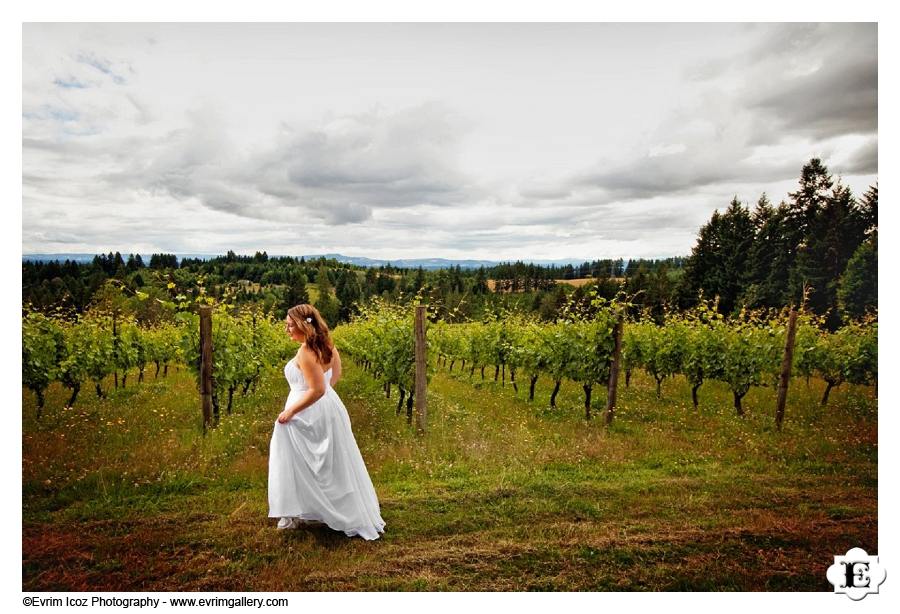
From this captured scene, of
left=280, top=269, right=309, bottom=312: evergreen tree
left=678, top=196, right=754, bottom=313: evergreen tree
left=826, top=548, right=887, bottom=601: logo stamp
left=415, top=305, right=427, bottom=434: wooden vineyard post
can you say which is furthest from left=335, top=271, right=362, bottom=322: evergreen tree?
left=826, top=548, right=887, bottom=601: logo stamp

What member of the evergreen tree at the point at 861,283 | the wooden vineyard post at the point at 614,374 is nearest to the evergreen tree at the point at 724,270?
the evergreen tree at the point at 861,283

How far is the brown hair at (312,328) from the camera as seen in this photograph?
3.53 m

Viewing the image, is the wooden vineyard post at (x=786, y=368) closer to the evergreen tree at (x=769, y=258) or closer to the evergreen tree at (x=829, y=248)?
the evergreen tree at (x=829, y=248)

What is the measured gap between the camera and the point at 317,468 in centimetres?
368

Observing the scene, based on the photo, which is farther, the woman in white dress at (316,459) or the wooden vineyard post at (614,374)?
the wooden vineyard post at (614,374)

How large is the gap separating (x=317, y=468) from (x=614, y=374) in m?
4.91

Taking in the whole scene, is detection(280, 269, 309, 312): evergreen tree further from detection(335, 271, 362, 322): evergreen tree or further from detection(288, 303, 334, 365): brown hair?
detection(288, 303, 334, 365): brown hair

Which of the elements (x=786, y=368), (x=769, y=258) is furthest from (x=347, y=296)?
(x=786, y=368)

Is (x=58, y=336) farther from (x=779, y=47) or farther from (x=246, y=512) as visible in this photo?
(x=779, y=47)

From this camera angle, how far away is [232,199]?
576 cm

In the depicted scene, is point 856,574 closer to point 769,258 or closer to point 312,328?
point 312,328

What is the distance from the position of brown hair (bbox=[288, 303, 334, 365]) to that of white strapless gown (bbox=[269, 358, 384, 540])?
243 mm

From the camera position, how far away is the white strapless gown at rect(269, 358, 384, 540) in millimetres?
3664

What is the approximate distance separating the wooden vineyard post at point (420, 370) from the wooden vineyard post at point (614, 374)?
2877mm
